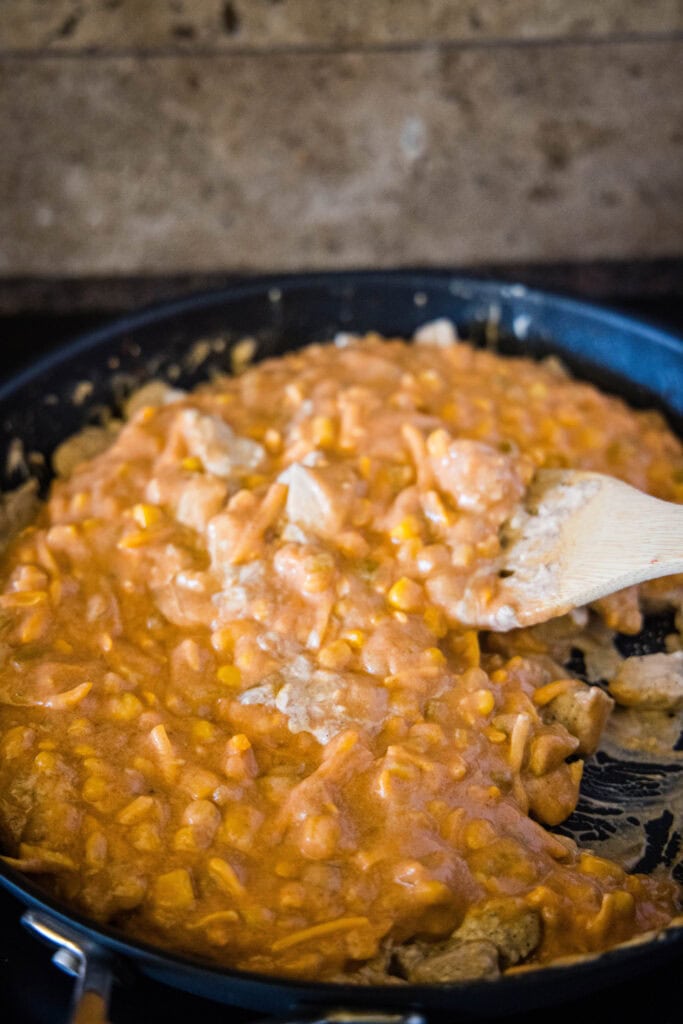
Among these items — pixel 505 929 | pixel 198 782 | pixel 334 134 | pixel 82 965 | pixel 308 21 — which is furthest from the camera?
pixel 334 134

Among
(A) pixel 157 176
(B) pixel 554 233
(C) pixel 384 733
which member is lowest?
(C) pixel 384 733

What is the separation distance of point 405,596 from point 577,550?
0.96 feet

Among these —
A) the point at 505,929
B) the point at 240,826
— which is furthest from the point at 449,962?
the point at 240,826

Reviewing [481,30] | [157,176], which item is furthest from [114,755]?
[481,30]

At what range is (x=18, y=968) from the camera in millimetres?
1246

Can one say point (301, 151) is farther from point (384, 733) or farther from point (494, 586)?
point (384, 733)

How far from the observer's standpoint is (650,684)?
1515 millimetres

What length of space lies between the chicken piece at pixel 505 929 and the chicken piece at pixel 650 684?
0.44 metres

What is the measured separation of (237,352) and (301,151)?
0.54m

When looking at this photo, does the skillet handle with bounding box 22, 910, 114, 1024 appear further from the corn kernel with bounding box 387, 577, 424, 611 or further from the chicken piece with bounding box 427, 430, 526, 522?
the chicken piece with bounding box 427, 430, 526, 522

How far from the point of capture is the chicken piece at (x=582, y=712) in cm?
145

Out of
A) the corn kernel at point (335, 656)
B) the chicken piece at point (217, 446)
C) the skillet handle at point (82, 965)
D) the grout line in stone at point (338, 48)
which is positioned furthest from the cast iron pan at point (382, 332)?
the skillet handle at point (82, 965)

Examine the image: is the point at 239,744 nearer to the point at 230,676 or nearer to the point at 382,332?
the point at 230,676

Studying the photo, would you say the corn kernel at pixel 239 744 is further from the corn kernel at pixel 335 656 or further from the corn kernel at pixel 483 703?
the corn kernel at pixel 483 703
